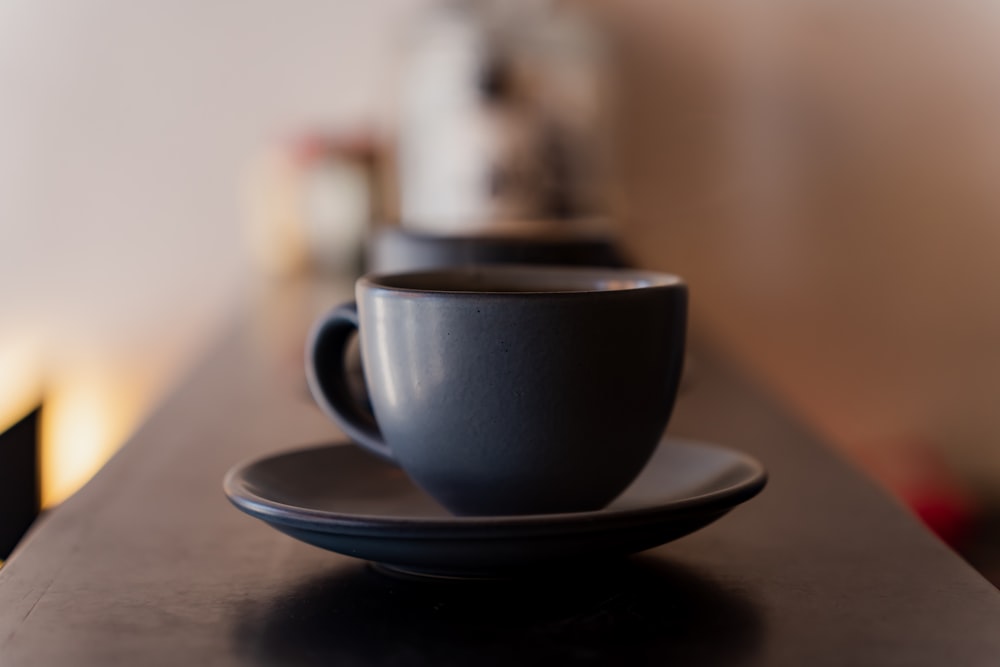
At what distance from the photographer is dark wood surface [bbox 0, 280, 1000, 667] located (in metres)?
0.32

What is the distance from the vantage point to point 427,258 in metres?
0.71

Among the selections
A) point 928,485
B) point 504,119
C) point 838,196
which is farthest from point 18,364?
point 928,485

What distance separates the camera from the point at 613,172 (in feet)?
5.92

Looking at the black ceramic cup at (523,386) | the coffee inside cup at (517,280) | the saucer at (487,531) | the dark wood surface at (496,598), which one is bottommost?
the dark wood surface at (496,598)

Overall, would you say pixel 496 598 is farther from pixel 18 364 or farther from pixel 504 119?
pixel 18 364

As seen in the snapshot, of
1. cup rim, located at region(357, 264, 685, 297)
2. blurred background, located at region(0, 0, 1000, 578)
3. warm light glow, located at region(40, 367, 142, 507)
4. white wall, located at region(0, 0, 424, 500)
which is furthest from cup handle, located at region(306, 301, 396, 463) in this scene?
warm light glow, located at region(40, 367, 142, 507)

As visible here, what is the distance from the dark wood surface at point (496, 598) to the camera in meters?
0.32

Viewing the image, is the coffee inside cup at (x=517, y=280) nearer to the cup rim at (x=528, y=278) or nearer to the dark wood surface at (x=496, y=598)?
the cup rim at (x=528, y=278)

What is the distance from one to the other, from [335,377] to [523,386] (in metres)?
A: 0.11

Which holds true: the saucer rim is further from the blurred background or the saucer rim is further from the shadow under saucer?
the blurred background

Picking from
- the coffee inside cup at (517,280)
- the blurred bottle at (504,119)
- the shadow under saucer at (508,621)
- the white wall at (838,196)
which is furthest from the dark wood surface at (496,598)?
the white wall at (838,196)

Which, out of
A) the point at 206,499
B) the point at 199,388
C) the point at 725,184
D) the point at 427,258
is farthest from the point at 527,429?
the point at 725,184

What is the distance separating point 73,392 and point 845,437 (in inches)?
50.5

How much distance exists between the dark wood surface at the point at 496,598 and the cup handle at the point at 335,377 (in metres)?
0.05
